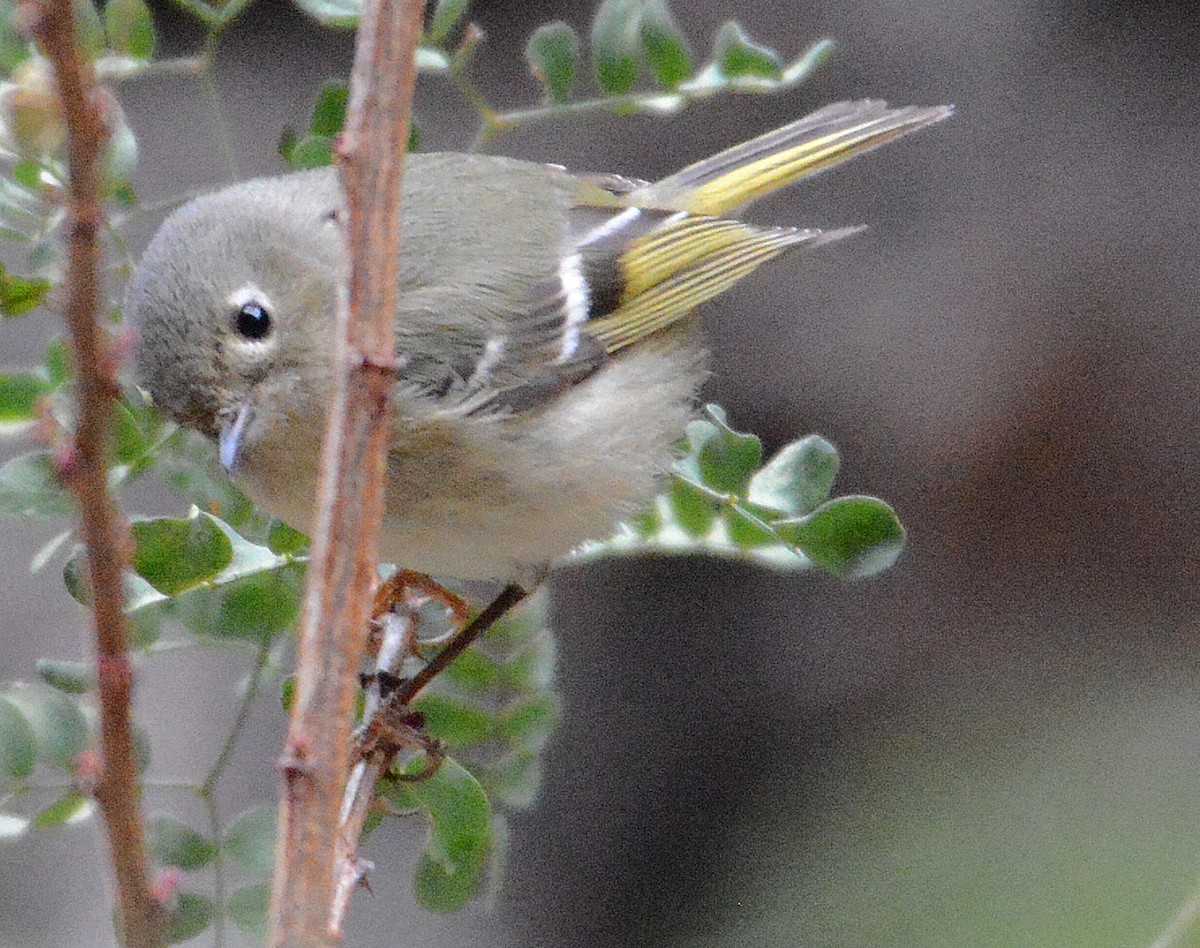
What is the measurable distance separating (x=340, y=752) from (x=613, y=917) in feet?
6.95

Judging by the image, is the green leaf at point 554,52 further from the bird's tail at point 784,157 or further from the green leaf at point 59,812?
the green leaf at point 59,812

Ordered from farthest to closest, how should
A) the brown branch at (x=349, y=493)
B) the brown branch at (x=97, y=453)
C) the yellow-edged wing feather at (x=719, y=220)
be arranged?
the yellow-edged wing feather at (x=719, y=220), the brown branch at (x=349, y=493), the brown branch at (x=97, y=453)

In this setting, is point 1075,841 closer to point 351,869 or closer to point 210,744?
point 351,869

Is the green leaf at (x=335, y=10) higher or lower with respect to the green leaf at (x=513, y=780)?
higher

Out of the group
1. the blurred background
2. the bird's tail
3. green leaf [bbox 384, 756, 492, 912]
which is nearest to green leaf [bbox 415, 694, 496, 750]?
green leaf [bbox 384, 756, 492, 912]

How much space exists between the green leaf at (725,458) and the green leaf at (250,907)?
480 millimetres

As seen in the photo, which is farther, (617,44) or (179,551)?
(617,44)

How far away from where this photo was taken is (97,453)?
1.69ft

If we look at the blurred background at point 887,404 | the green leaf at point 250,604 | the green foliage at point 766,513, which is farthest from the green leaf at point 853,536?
the blurred background at point 887,404

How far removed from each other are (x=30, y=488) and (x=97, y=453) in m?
0.55

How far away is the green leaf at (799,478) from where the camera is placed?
3.84 feet

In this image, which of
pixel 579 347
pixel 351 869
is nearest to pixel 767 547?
pixel 579 347

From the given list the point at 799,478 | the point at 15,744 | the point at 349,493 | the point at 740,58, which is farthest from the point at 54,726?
the point at 740,58

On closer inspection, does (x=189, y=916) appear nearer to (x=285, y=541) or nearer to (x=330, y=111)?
(x=285, y=541)
